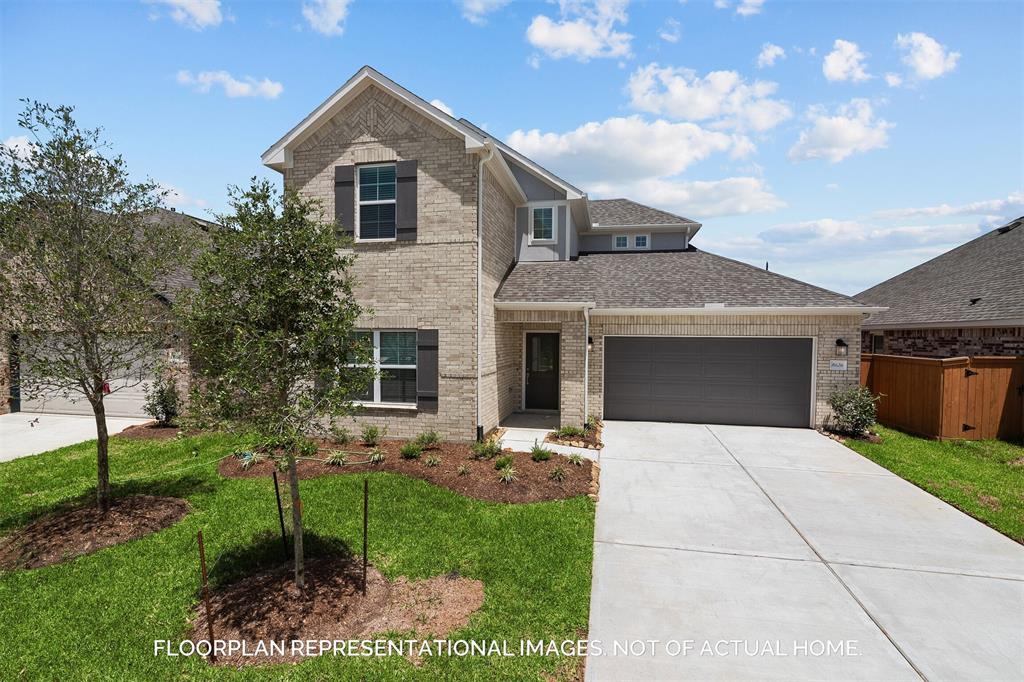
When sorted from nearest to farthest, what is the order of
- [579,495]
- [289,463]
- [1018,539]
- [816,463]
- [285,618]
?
[285,618], [289,463], [1018,539], [579,495], [816,463]

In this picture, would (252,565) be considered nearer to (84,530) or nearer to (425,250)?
(84,530)

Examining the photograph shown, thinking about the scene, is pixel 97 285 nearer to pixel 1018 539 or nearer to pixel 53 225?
pixel 53 225

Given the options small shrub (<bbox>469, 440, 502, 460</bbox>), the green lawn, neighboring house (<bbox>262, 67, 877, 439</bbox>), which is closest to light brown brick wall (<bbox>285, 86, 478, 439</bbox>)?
neighboring house (<bbox>262, 67, 877, 439</bbox>)

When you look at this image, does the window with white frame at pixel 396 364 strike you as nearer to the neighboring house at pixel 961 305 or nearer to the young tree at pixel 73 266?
the young tree at pixel 73 266

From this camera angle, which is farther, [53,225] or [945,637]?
[53,225]

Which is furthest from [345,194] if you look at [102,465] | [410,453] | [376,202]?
[102,465]

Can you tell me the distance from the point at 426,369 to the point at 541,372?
4.66m

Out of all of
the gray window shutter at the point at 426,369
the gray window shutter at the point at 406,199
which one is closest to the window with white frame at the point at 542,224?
the gray window shutter at the point at 406,199

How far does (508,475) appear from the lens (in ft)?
25.3

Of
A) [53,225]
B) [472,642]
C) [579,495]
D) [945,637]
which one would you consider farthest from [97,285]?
[945,637]

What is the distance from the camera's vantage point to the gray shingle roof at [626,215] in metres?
17.3

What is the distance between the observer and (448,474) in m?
8.11

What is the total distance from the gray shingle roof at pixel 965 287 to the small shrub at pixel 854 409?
4232 mm

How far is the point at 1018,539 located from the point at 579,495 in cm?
568
